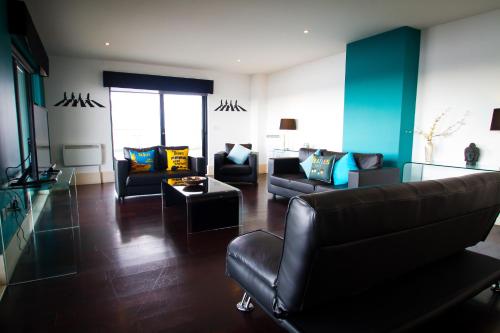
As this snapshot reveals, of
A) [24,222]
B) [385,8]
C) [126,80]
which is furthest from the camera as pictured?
[126,80]

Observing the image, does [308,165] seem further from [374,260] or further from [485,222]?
[374,260]

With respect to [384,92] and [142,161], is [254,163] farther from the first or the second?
[384,92]

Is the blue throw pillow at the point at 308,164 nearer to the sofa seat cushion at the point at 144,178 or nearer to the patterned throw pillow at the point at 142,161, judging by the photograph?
the sofa seat cushion at the point at 144,178

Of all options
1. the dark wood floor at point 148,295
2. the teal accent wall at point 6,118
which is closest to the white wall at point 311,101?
the dark wood floor at point 148,295

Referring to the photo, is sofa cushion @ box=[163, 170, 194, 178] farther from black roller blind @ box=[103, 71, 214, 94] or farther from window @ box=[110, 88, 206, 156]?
black roller blind @ box=[103, 71, 214, 94]

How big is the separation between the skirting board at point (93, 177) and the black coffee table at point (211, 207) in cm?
352

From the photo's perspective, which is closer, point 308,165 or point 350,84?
point 308,165

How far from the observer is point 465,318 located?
1891 millimetres

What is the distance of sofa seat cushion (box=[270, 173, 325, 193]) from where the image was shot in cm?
428

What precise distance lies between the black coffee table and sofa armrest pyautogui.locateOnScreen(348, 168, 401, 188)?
56.0 inches

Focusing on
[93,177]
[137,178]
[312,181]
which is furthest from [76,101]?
[312,181]

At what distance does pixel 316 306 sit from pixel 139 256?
192cm

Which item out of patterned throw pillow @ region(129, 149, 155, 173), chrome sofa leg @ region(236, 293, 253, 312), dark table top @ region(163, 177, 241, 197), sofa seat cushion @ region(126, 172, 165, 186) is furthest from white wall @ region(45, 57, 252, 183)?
chrome sofa leg @ region(236, 293, 253, 312)

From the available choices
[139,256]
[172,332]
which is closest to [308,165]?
[139,256]
